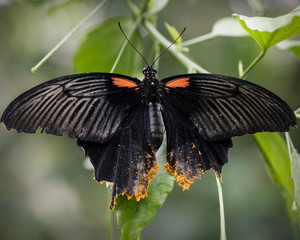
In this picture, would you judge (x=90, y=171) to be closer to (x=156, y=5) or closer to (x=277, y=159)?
(x=156, y=5)

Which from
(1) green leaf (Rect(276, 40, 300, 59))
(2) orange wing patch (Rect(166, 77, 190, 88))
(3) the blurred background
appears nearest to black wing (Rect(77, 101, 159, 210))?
(2) orange wing patch (Rect(166, 77, 190, 88))

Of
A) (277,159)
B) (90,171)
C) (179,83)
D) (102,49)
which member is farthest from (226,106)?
(90,171)

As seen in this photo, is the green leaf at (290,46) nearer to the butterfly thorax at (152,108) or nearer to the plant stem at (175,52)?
the plant stem at (175,52)

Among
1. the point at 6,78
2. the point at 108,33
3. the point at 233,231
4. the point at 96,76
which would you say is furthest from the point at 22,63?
the point at 233,231

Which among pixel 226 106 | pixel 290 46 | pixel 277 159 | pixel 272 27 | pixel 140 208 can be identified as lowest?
pixel 140 208

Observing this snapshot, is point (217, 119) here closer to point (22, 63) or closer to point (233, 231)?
point (233, 231)

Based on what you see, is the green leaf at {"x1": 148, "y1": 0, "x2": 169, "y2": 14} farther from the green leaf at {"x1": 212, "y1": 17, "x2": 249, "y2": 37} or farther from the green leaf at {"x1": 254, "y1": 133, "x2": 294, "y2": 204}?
the green leaf at {"x1": 254, "y1": 133, "x2": 294, "y2": 204}
